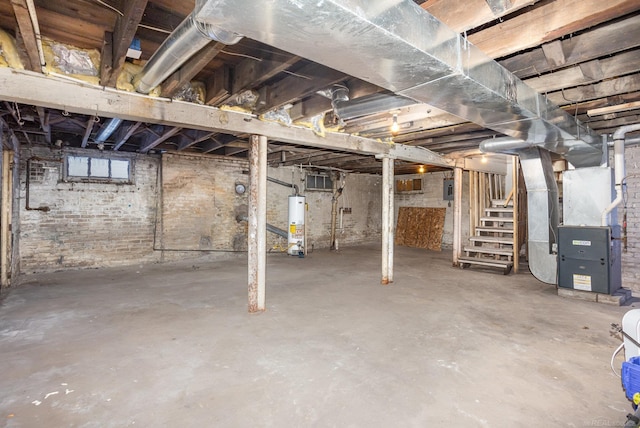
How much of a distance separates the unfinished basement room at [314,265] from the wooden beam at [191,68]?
0.09ft

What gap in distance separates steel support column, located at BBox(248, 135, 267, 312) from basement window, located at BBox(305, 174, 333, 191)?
506 centimetres

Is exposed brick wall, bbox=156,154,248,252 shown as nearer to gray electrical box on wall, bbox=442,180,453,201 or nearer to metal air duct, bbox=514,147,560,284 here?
gray electrical box on wall, bbox=442,180,453,201

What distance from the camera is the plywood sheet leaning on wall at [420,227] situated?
8.78m

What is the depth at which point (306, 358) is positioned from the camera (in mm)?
2471

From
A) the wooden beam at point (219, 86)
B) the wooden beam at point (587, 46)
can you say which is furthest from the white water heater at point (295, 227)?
the wooden beam at point (587, 46)

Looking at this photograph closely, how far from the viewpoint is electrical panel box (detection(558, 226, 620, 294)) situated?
152 inches

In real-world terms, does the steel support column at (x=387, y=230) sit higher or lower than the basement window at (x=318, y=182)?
lower

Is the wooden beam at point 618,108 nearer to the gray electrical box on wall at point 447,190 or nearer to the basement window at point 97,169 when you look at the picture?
the gray electrical box on wall at point 447,190

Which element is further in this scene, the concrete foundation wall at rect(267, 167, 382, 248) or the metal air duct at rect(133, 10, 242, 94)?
the concrete foundation wall at rect(267, 167, 382, 248)

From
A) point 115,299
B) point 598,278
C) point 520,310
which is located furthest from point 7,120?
point 598,278

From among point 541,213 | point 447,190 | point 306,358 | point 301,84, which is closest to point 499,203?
point 541,213

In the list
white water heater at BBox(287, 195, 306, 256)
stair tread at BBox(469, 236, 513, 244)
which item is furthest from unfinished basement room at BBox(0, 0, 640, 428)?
white water heater at BBox(287, 195, 306, 256)

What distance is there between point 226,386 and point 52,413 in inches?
37.7

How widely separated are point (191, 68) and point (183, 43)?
63 centimetres
